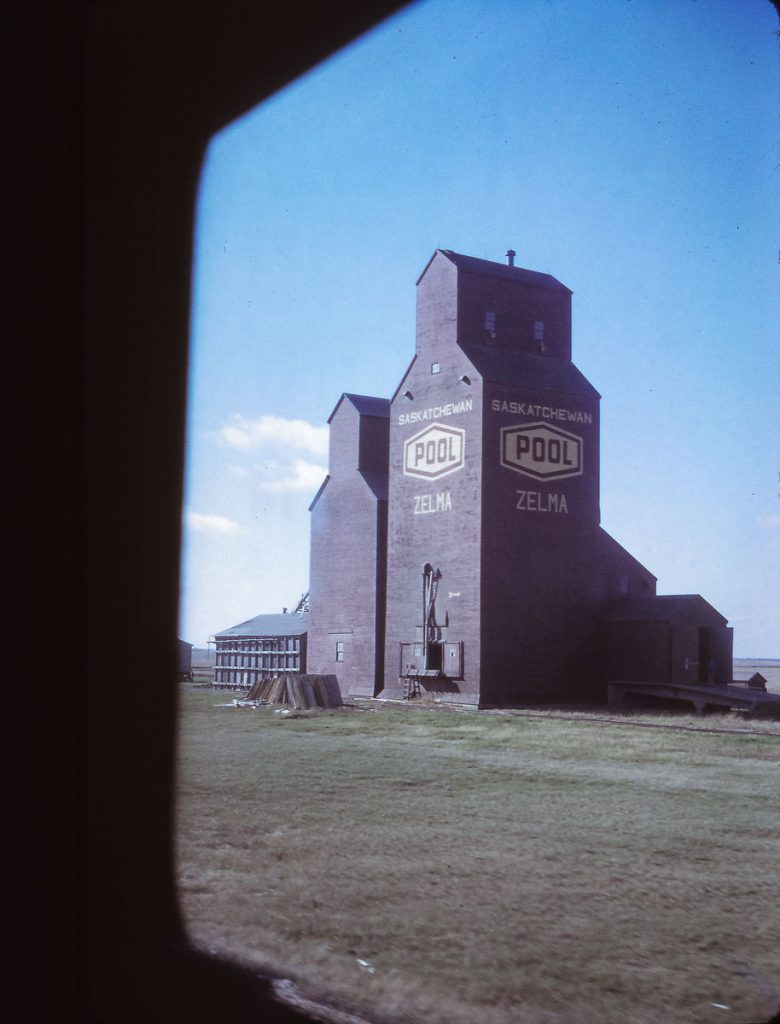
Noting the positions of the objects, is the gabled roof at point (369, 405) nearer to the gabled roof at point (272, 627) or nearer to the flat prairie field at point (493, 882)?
the gabled roof at point (272, 627)

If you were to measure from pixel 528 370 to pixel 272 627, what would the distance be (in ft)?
47.0

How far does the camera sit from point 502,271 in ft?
91.4

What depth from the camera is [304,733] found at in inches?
668

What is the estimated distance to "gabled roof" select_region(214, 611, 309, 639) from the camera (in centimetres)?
3391

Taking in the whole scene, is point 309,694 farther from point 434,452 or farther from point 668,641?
point 668,641

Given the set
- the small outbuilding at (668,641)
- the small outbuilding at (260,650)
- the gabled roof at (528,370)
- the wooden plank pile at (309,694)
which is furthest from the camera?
the small outbuilding at (260,650)

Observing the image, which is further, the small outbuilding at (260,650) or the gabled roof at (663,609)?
the small outbuilding at (260,650)

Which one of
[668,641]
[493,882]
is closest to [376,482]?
[668,641]

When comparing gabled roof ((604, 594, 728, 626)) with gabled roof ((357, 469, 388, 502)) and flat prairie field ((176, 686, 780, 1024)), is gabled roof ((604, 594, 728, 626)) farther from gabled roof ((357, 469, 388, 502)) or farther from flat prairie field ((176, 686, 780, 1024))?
flat prairie field ((176, 686, 780, 1024))

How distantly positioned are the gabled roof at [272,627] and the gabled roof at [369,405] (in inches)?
297

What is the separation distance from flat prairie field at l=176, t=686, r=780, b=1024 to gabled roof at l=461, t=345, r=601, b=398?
14.3 meters

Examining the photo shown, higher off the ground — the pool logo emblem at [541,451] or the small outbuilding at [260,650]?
the pool logo emblem at [541,451]

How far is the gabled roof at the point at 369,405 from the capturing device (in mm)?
31266

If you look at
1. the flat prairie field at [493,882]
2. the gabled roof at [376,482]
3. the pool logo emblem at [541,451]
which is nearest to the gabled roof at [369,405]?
the gabled roof at [376,482]
